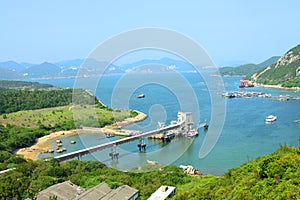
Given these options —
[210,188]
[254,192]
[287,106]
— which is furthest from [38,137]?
[287,106]

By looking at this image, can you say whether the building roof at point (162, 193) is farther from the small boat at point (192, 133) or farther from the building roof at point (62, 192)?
the small boat at point (192, 133)

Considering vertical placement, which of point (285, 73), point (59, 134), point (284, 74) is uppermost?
point (285, 73)

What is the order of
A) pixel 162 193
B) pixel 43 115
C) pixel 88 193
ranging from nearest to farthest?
pixel 88 193 < pixel 162 193 < pixel 43 115

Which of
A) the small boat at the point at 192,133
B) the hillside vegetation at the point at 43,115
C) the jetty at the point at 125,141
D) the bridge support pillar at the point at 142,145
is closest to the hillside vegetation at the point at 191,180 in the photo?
the jetty at the point at 125,141

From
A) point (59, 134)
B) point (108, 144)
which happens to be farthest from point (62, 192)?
point (59, 134)

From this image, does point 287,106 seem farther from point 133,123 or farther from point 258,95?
point 133,123

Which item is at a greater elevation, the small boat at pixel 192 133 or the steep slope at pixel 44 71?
the steep slope at pixel 44 71

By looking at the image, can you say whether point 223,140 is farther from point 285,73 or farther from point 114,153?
point 285,73
